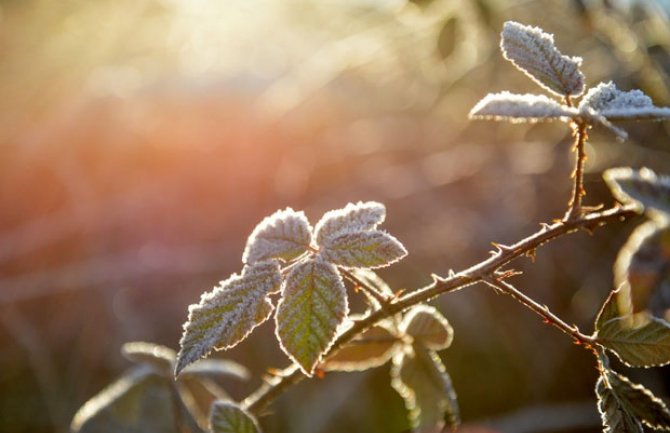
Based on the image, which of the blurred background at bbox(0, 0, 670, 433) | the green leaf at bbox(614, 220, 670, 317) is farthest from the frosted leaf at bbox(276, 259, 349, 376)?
the blurred background at bbox(0, 0, 670, 433)

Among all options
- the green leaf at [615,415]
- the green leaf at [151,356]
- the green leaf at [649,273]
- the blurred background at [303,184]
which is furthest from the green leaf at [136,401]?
the blurred background at [303,184]

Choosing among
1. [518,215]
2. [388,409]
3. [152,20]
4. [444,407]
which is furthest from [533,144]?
[152,20]

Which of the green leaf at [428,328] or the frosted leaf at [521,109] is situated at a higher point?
the frosted leaf at [521,109]

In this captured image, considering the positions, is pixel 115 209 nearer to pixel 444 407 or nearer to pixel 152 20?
pixel 152 20

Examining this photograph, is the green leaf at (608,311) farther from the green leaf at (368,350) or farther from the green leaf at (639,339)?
the green leaf at (368,350)

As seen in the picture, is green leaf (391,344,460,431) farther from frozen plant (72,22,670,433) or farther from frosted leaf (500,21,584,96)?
frosted leaf (500,21,584,96)
